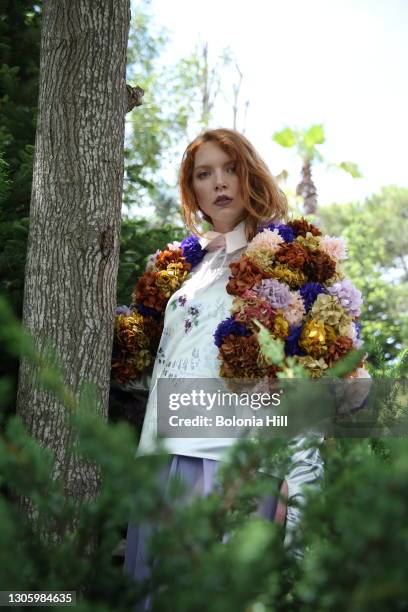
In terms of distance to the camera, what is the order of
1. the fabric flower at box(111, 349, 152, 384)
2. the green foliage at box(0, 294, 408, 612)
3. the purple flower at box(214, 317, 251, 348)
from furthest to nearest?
1. the fabric flower at box(111, 349, 152, 384)
2. the purple flower at box(214, 317, 251, 348)
3. the green foliage at box(0, 294, 408, 612)

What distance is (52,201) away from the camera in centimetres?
219

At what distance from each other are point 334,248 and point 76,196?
1.00 meters

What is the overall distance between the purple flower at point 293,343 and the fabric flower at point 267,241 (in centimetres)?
35

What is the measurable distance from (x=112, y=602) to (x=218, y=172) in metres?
1.91

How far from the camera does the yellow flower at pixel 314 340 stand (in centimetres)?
203

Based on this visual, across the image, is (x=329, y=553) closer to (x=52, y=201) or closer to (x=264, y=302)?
(x=264, y=302)

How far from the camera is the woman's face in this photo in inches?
100

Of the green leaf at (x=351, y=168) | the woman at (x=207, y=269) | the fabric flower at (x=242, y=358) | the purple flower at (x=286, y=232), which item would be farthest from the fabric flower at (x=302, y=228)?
the green leaf at (x=351, y=168)

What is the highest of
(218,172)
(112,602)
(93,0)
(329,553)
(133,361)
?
(93,0)

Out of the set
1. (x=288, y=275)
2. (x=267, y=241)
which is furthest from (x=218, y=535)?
(x=267, y=241)

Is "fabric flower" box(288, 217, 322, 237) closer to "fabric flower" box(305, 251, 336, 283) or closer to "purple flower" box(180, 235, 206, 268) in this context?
"fabric flower" box(305, 251, 336, 283)

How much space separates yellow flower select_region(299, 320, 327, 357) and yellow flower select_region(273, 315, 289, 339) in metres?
0.07

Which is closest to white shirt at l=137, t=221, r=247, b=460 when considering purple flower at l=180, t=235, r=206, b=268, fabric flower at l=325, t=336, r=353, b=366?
purple flower at l=180, t=235, r=206, b=268

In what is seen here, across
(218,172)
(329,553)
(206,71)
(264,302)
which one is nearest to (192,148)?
(218,172)
